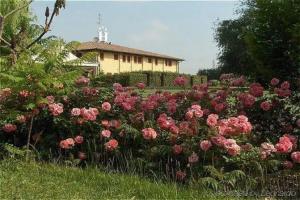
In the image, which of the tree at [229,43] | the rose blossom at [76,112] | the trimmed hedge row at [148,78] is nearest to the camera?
the rose blossom at [76,112]

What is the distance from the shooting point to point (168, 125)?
6.39 m

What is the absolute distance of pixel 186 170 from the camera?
6031 millimetres

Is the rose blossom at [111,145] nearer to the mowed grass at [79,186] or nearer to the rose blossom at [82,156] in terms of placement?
the mowed grass at [79,186]

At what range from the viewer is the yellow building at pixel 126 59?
67.1 metres

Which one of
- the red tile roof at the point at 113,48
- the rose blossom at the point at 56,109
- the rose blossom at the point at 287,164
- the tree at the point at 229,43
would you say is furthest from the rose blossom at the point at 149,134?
the red tile roof at the point at 113,48

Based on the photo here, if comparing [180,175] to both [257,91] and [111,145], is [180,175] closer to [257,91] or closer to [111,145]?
[111,145]

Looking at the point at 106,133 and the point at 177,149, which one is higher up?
the point at 106,133

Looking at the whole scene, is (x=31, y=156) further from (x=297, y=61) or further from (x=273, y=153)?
(x=297, y=61)

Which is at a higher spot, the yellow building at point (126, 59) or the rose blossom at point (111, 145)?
the yellow building at point (126, 59)

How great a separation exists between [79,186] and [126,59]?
227ft

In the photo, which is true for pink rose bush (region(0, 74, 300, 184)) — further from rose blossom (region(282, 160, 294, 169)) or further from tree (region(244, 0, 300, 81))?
tree (region(244, 0, 300, 81))

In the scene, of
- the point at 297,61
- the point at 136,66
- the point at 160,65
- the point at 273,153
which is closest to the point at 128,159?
the point at 273,153

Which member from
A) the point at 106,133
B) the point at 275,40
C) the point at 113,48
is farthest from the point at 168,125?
the point at 113,48

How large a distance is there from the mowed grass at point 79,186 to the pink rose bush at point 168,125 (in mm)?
513
